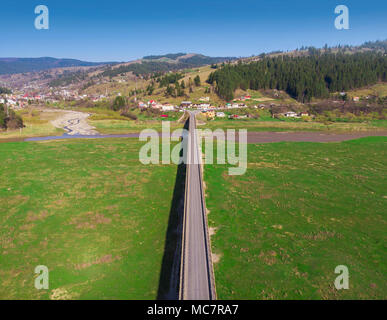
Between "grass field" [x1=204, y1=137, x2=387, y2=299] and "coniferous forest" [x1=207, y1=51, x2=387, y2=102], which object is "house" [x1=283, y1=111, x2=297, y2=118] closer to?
"coniferous forest" [x1=207, y1=51, x2=387, y2=102]

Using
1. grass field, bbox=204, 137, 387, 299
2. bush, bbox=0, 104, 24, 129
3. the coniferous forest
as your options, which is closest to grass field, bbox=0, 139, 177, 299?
grass field, bbox=204, 137, 387, 299

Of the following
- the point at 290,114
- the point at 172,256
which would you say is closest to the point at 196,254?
the point at 172,256

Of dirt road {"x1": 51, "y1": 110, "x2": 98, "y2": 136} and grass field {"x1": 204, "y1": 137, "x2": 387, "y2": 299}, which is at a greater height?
dirt road {"x1": 51, "y1": 110, "x2": 98, "y2": 136}

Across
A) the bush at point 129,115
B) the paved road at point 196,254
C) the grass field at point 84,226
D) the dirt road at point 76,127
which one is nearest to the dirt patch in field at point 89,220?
the grass field at point 84,226

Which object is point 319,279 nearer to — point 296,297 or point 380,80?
point 296,297

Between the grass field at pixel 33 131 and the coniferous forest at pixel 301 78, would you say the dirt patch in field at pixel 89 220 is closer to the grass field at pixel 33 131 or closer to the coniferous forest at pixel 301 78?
the grass field at pixel 33 131

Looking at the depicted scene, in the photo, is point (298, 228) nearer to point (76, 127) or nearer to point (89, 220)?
point (89, 220)

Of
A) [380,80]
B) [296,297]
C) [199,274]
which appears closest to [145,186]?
[199,274]
